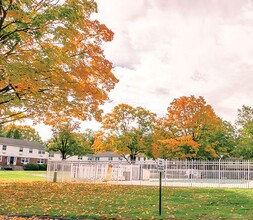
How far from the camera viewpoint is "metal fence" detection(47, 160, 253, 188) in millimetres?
21825

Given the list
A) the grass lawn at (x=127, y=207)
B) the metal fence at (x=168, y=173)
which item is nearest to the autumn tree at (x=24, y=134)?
the metal fence at (x=168, y=173)

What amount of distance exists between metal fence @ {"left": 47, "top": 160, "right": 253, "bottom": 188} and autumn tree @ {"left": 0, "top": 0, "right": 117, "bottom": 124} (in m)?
7.00

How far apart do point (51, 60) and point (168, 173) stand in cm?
1578

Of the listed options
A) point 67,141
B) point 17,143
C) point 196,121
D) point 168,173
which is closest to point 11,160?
point 17,143

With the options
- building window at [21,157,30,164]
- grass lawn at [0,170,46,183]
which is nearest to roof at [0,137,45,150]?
building window at [21,157,30,164]

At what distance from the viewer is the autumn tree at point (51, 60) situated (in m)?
10.8

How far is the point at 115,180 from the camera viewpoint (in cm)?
2539

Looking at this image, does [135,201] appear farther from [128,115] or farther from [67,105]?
[128,115]

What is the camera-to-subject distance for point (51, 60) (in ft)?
37.1

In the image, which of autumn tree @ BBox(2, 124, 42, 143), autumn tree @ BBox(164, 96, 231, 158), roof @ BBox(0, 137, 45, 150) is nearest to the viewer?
autumn tree @ BBox(164, 96, 231, 158)

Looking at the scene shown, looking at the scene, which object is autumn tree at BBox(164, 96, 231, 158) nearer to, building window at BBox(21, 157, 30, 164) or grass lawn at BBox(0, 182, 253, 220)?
grass lawn at BBox(0, 182, 253, 220)

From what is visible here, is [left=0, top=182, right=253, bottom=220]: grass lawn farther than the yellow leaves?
No

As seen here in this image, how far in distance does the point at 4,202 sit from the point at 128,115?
3506cm

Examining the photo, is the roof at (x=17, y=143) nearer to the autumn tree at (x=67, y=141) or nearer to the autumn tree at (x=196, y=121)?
the autumn tree at (x=67, y=141)
